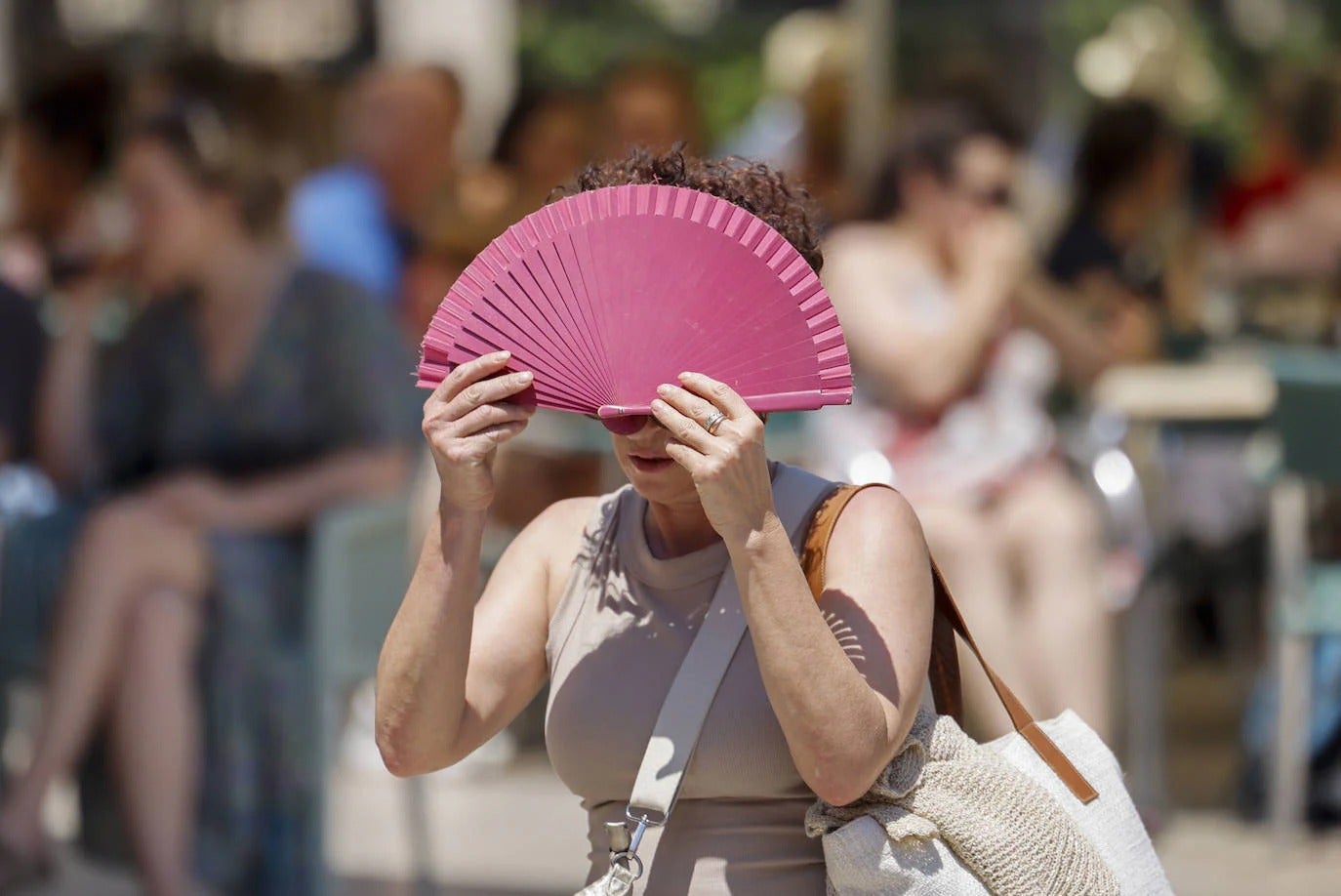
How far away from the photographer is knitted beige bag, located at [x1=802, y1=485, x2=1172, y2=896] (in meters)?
1.78

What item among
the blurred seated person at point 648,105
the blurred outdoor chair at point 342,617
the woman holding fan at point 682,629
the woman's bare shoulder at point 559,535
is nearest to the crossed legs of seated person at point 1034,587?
the blurred outdoor chair at point 342,617

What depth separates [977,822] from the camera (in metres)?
1.79

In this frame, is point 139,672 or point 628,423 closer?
point 628,423

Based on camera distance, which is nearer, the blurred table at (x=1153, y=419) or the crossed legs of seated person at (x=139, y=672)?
the crossed legs of seated person at (x=139, y=672)

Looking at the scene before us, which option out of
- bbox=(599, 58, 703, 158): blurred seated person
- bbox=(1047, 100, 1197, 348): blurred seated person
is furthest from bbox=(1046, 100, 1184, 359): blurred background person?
bbox=(599, 58, 703, 158): blurred seated person

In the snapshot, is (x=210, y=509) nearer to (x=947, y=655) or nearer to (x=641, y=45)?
(x=947, y=655)

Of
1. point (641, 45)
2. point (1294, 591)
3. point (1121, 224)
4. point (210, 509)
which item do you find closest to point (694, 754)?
point (210, 509)

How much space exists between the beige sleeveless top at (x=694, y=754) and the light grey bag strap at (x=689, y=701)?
21 millimetres

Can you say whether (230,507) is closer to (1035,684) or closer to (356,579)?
(356,579)

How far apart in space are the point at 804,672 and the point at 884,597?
0.17 meters

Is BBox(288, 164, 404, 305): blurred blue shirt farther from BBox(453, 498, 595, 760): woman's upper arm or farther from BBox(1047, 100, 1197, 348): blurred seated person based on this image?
BBox(453, 498, 595, 760): woman's upper arm

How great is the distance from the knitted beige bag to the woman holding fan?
0.04m

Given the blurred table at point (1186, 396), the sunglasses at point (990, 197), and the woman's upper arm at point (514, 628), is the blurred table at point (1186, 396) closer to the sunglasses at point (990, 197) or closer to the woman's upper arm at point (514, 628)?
the sunglasses at point (990, 197)

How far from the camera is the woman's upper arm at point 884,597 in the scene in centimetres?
181
